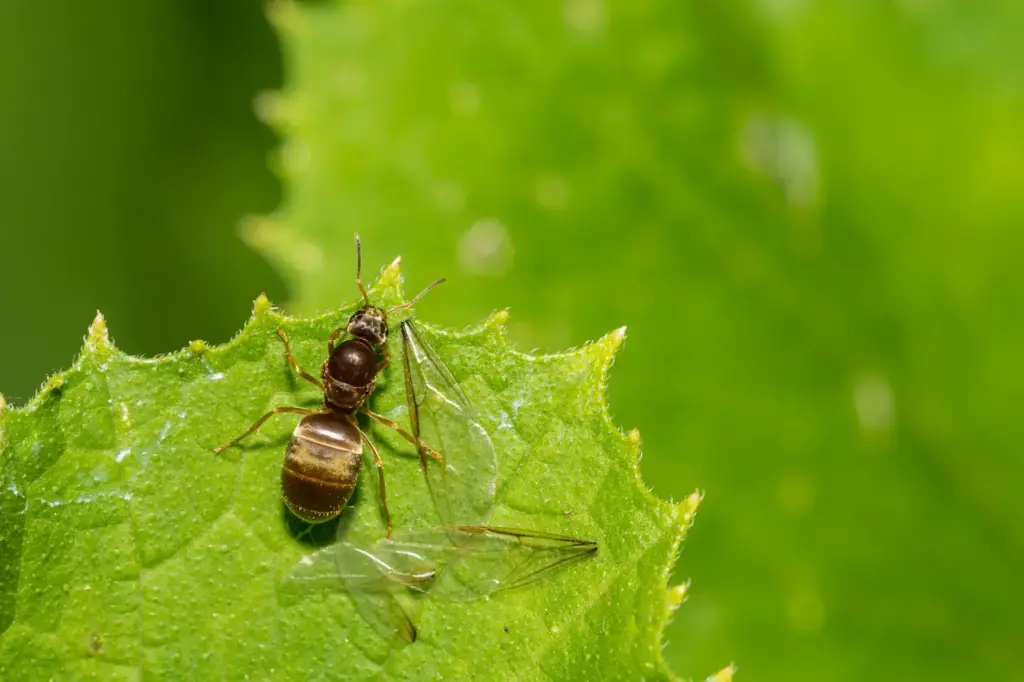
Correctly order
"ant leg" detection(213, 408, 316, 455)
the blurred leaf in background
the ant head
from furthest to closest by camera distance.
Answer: the blurred leaf in background → the ant head → "ant leg" detection(213, 408, 316, 455)

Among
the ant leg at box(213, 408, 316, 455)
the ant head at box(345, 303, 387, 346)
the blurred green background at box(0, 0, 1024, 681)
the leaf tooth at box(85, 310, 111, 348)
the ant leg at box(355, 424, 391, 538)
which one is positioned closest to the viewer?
the leaf tooth at box(85, 310, 111, 348)

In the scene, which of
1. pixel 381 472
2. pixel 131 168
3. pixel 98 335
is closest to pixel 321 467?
pixel 381 472

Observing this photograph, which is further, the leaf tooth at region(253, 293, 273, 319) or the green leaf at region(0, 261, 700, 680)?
the leaf tooth at region(253, 293, 273, 319)

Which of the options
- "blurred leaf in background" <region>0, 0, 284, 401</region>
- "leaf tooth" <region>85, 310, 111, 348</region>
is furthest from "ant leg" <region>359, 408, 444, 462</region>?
"blurred leaf in background" <region>0, 0, 284, 401</region>

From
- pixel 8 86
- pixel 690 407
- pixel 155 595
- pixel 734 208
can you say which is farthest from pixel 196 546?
pixel 8 86

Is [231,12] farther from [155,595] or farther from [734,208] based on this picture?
[155,595]

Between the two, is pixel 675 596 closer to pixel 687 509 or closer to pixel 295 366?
pixel 687 509

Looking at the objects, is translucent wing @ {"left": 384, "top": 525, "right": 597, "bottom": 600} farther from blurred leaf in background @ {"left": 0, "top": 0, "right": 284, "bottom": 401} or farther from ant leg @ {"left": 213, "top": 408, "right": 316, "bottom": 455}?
blurred leaf in background @ {"left": 0, "top": 0, "right": 284, "bottom": 401}

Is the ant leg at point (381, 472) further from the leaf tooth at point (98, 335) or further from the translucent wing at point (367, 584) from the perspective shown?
the leaf tooth at point (98, 335)
